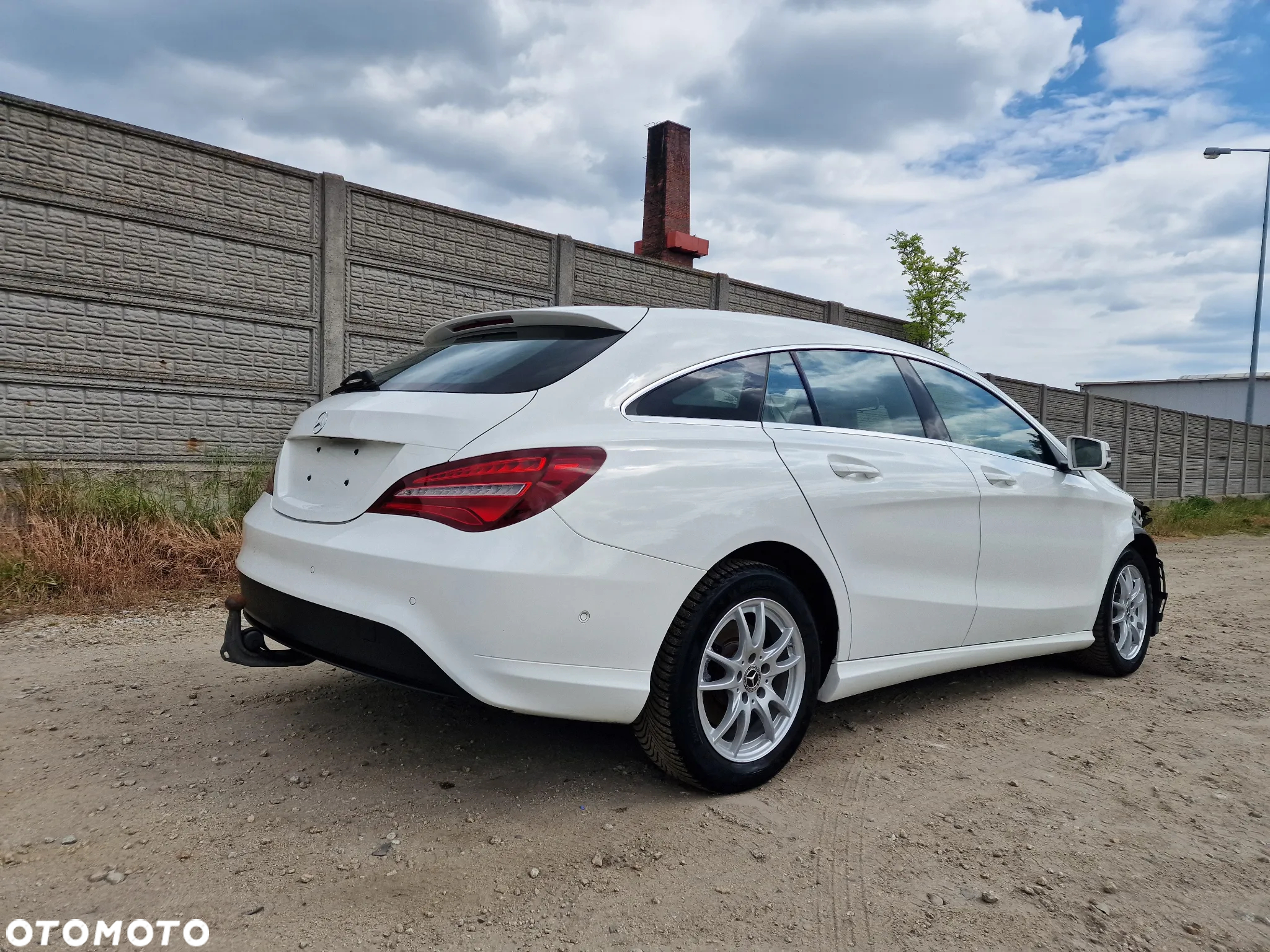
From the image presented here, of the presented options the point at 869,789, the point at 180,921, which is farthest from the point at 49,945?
the point at 869,789

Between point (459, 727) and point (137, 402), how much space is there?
17.6 ft

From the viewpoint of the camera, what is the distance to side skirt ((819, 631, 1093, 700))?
340 centimetres

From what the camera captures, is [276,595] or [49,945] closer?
[49,945]

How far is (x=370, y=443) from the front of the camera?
9.71 ft

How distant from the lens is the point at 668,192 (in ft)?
63.9

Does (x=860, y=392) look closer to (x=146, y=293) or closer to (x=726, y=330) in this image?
(x=726, y=330)

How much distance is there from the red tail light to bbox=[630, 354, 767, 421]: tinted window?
37 cm

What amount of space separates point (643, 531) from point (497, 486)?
1.49ft

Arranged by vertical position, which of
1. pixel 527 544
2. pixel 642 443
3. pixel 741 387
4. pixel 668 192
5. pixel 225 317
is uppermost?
pixel 668 192

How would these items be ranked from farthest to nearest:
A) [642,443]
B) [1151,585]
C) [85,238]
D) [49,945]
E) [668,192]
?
[668,192], [85,238], [1151,585], [642,443], [49,945]

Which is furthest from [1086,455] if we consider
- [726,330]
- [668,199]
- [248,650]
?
[668,199]

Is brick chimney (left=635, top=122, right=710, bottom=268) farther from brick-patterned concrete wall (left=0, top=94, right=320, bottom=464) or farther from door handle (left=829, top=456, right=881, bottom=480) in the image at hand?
door handle (left=829, top=456, right=881, bottom=480)

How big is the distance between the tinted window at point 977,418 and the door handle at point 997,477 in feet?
0.46

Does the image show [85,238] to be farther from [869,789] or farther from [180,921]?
[869,789]
